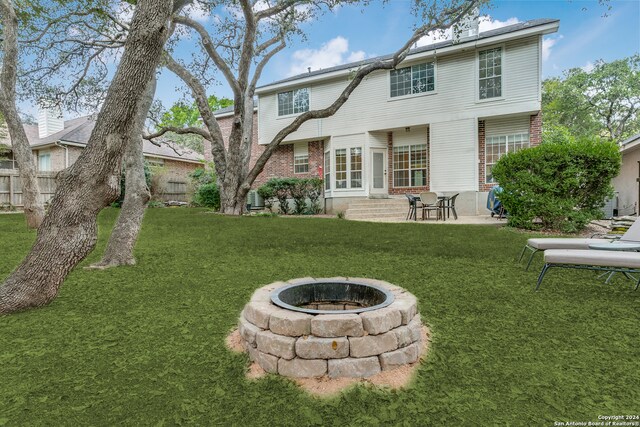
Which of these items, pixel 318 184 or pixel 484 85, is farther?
pixel 318 184

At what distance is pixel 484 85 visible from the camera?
13359mm

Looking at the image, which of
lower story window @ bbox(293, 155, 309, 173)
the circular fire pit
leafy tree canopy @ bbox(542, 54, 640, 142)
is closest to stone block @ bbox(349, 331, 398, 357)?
the circular fire pit

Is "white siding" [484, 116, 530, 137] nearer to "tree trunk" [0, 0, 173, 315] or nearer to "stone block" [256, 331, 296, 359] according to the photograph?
"tree trunk" [0, 0, 173, 315]

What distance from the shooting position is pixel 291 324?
2.34 m

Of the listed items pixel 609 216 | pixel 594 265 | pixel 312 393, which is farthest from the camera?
pixel 609 216

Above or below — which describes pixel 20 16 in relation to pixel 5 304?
above

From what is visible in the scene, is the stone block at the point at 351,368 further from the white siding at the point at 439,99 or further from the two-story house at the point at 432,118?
the white siding at the point at 439,99

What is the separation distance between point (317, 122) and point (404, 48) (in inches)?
214

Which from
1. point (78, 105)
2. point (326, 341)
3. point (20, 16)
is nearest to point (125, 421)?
point (326, 341)

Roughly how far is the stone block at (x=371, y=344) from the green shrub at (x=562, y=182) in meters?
7.78

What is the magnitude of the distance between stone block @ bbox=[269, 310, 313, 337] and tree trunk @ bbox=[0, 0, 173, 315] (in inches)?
82.6

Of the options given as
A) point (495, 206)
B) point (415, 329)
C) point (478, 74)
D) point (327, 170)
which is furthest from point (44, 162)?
point (415, 329)

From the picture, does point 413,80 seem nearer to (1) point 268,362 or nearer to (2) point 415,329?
(2) point 415,329

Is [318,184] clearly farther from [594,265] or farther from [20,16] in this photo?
[594,265]
